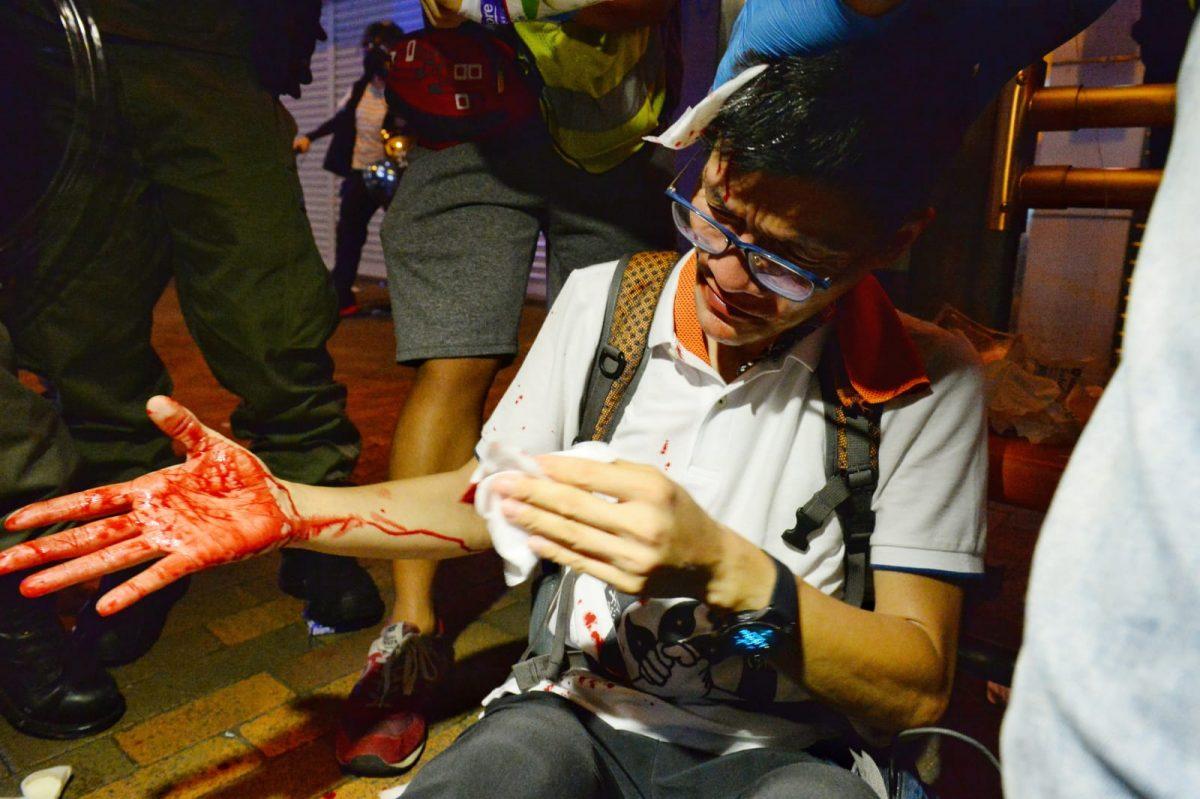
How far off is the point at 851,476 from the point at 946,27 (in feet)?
2.06

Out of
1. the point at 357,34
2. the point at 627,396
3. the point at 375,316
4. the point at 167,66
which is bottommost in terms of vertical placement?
the point at 375,316

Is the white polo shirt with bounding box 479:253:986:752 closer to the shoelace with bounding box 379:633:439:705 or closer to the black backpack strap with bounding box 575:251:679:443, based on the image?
the black backpack strap with bounding box 575:251:679:443

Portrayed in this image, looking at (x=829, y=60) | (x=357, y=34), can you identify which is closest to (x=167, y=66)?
(x=829, y=60)

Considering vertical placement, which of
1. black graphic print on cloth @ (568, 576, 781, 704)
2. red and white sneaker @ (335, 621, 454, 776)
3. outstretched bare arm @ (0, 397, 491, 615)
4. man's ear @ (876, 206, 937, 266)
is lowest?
red and white sneaker @ (335, 621, 454, 776)

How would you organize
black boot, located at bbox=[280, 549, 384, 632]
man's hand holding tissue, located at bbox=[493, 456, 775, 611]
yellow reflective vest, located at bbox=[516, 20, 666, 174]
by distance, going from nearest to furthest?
man's hand holding tissue, located at bbox=[493, 456, 775, 611] < yellow reflective vest, located at bbox=[516, 20, 666, 174] < black boot, located at bbox=[280, 549, 384, 632]

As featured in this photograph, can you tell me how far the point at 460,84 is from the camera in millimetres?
1805

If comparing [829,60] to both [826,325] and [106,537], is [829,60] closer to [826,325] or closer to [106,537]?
[826,325]

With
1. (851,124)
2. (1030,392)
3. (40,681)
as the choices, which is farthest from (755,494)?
(40,681)

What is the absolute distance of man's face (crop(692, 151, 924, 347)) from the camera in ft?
3.65

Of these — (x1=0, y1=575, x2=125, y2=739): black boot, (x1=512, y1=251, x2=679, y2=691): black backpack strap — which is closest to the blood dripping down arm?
(x1=512, y1=251, x2=679, y2=691): black backpack strap

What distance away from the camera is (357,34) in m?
11.4

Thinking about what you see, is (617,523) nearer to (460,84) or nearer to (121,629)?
(460,84)

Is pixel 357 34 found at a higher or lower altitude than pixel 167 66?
higher

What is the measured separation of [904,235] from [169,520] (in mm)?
1133
